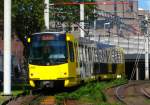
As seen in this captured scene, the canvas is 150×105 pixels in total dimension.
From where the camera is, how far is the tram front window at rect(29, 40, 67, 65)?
2856cm

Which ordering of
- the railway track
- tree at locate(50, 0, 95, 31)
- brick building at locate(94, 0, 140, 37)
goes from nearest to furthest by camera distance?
the railway track → tree at locate(50, 0, 95, 31) → brick building at locate(94, 0, 140, 37)

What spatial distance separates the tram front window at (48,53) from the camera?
28562 millimetres

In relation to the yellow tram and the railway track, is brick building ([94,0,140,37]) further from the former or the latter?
the yellow tram

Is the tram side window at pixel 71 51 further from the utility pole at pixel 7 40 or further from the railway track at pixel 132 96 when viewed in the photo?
the utility pole at pixel 7 40

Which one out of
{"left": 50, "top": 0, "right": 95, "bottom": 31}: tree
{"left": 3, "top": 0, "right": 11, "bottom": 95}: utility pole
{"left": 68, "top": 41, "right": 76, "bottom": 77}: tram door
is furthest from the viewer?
{"left": 50, "top": 0, "right": 95, "bottom": 31}: tree

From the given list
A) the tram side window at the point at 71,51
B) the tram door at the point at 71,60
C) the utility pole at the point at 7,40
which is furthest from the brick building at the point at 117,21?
the utility pole at the point at 7,40

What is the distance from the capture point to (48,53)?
28641 mm

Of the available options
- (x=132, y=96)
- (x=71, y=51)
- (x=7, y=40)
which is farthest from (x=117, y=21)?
(x=7, y=40)

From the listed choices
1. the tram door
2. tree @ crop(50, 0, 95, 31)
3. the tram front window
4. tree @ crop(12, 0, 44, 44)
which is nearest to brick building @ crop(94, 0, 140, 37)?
tree @ crop(50, 0, 95, 31)

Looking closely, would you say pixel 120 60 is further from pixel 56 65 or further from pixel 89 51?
pixel 56 65

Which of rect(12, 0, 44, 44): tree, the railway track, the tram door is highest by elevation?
rect(12, 0, 44, 44): tree

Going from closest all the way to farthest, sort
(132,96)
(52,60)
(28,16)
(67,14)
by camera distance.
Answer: (52,60), (132,96), (28,16), (67,14)

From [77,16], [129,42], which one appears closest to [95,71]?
[77,16]

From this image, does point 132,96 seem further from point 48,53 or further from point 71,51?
point 48,53
